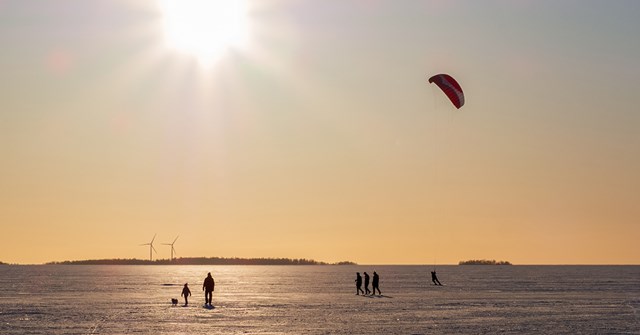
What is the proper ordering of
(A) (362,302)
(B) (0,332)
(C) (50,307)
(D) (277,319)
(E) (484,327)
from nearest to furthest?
(B) (0,332) → (E) (484,327) → (D) (277,319) → (C) (50,307) → (A) (362,302)

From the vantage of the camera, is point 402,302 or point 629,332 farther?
point 402,302

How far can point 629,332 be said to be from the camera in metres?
32.3

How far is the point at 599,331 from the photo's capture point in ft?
107

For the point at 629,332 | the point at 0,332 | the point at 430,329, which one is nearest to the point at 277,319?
the point at 430,329

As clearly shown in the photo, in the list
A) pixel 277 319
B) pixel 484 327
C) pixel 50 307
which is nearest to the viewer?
pixel 484 327

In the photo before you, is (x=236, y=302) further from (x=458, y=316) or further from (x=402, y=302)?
(x=458, y=316)

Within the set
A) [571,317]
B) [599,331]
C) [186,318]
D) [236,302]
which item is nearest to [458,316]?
[571,317]

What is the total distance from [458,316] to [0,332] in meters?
18.6

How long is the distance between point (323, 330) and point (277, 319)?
207 inches

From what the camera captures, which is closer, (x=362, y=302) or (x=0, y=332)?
(x=0, y=332)

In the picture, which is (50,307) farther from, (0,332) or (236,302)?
(0,332)

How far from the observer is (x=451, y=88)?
4956cm

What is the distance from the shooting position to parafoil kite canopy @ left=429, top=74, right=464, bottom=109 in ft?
163

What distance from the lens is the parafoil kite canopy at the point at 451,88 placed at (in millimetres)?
49562
